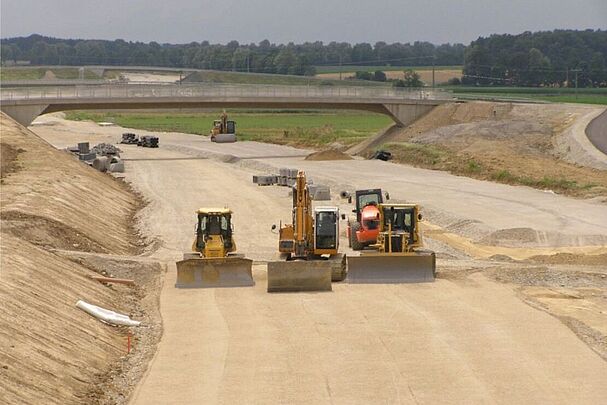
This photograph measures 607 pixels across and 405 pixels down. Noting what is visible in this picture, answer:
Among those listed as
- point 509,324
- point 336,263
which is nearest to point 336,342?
point 509,324

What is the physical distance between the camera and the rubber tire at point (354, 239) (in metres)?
42.3

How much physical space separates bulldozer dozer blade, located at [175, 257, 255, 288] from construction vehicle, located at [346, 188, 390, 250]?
613 cm

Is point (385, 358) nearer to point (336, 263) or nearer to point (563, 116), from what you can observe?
point (336, 263)

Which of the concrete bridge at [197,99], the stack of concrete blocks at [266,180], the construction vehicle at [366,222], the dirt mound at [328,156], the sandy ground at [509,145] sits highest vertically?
the concrete bridge at [197,99]

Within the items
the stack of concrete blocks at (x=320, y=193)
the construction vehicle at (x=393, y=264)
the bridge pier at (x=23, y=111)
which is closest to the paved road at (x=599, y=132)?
the stack of concrete blocks at (x=320, y=193)

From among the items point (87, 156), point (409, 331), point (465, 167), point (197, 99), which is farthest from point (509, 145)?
point (409, 331)

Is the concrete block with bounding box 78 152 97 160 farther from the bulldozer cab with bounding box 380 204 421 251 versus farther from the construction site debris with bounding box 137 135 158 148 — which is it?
the bulldozer cab with bounding box 380 204 421 251

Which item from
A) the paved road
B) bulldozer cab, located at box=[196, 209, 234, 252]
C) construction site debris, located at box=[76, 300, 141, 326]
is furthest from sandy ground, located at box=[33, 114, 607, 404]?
the paved road

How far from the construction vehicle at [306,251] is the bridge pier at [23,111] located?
198ft

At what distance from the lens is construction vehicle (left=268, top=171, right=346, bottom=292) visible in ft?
118

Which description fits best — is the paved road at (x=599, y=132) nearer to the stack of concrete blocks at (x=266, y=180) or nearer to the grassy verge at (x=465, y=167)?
the grassy verge at (x=465, y=167)

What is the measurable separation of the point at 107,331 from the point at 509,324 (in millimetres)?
10217

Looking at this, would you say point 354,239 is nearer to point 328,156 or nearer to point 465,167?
point 465,167

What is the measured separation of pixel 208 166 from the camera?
91250mm
